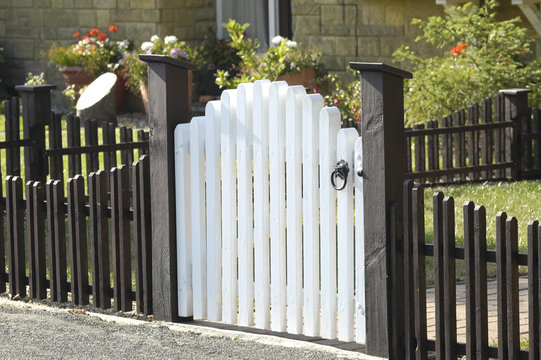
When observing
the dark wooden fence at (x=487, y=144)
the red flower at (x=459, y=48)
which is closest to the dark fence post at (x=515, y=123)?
the dark wooden fence at (x=487, y=144)

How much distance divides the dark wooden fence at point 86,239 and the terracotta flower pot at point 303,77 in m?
8.40

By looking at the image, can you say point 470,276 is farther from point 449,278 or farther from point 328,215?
point 328,215

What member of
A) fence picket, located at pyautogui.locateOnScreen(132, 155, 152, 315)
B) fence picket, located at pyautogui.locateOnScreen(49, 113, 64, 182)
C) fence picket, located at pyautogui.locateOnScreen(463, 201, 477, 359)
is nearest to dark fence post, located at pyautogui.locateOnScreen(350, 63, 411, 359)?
fence picket, located at pyautogui.locateOnScreen(463, 201, 477, 359)

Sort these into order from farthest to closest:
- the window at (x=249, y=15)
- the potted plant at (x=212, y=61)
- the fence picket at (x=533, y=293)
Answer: the window at (x=249, y=15)
the potted plant at (x=212, y=61)
the fence picket at (x=533, y=293)

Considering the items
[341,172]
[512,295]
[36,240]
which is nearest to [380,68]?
[341,172]

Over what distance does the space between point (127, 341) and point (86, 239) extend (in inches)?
42.3

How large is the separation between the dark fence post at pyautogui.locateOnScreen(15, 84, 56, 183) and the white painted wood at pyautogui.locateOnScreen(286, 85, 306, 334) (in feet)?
12.9

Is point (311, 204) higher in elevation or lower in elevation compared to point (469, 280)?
higher

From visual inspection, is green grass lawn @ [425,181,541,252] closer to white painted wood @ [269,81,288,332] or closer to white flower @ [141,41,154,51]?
white painted wood @ [269,81,288,332]

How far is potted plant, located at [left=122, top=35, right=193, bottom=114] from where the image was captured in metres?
15.9

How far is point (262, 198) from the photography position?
5.81 metres

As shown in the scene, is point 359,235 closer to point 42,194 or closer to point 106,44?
point 42,194

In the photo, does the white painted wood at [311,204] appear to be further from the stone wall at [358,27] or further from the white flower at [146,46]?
the white flower at [146,46]

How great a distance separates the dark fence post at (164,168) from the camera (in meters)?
6.09
